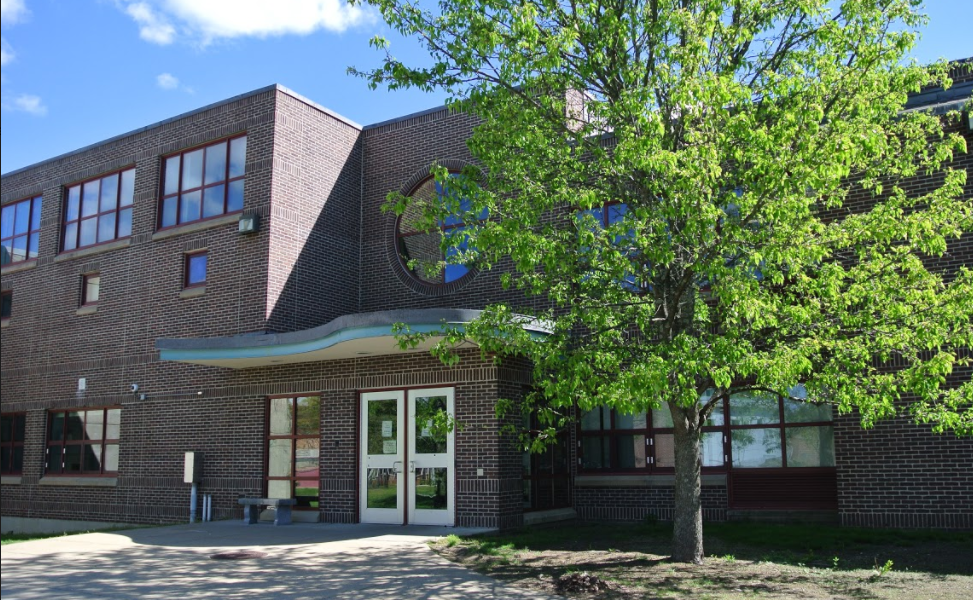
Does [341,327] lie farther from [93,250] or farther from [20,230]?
[20,230]

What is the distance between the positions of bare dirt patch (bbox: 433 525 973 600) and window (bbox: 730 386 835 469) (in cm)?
146

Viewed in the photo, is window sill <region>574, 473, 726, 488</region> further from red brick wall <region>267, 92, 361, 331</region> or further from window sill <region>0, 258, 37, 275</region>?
window sill <region>0, 258, 37, 275</region>

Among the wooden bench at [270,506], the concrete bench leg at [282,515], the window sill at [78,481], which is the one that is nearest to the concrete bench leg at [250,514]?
the wooden bench at [270,506]

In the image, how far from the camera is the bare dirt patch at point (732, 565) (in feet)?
31.2

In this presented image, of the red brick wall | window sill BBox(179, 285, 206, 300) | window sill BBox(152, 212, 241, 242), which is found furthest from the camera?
window sill BBox(179, 285, 206, 300)

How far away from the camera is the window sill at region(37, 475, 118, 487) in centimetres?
2028

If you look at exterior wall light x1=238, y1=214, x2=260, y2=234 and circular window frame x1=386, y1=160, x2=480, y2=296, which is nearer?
exterior wall light x1=238, y1=214, x2=260, y2=234

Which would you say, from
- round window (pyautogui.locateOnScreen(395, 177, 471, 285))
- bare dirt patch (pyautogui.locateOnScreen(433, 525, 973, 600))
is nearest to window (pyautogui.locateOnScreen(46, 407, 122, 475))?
round window (pyautogui.locateOnScreen(395, 177, 471, 285))

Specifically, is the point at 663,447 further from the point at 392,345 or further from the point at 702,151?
the point at 702,151

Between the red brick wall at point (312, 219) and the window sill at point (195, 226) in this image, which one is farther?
the window sill at point (195, 226)

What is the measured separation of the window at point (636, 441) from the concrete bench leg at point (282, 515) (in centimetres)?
580

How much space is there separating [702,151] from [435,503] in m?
8.98

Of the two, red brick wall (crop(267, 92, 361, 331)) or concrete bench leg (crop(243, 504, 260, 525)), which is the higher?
red brick wall (crop(267, 92, 361, 331))

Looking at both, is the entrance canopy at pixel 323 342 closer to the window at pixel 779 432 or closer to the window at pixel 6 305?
the window at pixel 779 432
